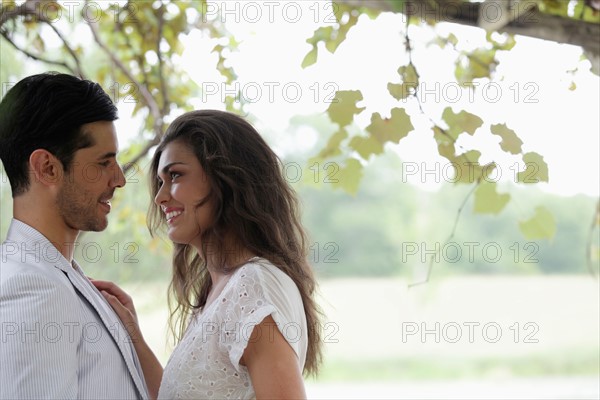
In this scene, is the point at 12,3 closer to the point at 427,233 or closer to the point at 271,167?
the point at 271,167

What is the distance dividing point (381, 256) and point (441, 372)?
2.18 metres

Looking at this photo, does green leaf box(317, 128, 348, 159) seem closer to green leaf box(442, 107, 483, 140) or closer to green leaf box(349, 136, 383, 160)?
green leaf box(349, 136, 383, 160)

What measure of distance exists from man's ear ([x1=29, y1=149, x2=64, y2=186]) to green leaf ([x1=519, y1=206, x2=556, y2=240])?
2.87ft

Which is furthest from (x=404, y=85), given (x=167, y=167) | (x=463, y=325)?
(x=463, y=325)

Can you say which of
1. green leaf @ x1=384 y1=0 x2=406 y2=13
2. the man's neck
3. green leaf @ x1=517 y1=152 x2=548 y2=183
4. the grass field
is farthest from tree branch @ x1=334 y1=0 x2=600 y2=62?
the grass field

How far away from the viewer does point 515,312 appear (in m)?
12.9

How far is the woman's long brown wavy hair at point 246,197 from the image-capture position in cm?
152

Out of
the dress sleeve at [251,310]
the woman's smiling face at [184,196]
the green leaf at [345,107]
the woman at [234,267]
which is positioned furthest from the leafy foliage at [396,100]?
the dress sleeve at [251,310]

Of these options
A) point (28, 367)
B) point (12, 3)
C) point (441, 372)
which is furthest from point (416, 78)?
point (441, 372)

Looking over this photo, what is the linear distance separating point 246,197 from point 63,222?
322 millimetres

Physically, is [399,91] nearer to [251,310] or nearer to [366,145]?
[366,145]

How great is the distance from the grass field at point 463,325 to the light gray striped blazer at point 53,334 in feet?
36.2

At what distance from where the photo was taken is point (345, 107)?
1.71 m

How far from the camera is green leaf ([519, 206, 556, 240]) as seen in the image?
1659 millimetres
